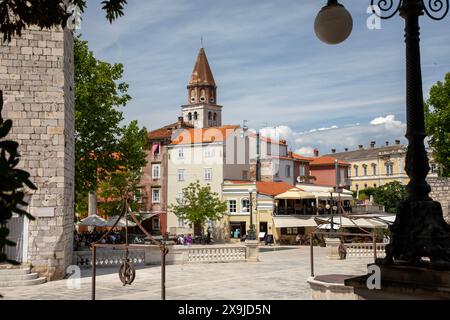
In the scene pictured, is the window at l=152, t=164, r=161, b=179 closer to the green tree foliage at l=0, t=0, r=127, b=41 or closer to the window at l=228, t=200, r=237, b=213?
the window at l=228, t=200, r=237, b=213

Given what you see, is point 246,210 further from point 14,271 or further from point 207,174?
point 14,271

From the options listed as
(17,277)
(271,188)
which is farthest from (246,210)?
(17,277)

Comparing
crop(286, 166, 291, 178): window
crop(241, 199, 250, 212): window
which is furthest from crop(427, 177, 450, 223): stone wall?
crop(286, 166, 291, 178): window

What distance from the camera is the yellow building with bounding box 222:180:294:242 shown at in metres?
45.1

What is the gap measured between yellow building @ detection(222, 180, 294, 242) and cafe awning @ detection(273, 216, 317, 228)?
1935 mm

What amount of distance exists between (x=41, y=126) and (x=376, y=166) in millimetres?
69011

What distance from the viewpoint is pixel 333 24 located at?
17.1 feet

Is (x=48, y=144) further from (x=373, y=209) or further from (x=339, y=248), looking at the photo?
(x=373, y=209)

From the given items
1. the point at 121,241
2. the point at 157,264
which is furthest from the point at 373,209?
the point at 157,264

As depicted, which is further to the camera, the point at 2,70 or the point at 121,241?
the point at 121,241

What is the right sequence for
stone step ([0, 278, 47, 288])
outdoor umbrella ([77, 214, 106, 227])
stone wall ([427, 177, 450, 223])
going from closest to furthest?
stone step ([0, 278, 47, 288]), outdoor umbrella ([77, 214, 106, 227]), stone wall ([427, 177, 450, 223])

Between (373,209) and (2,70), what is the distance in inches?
1519

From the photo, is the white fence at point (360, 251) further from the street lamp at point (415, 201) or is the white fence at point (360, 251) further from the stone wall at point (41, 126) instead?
the street lamp at point (415, 201)
